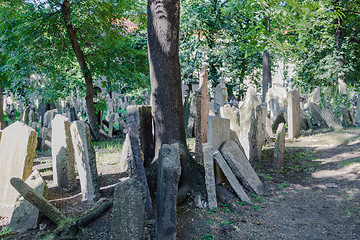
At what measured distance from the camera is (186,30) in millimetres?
19188

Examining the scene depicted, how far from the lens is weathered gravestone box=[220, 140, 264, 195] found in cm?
462

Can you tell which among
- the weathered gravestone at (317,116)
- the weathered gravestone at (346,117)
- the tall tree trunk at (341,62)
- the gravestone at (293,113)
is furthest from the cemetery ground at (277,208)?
the tall tree trunk at (341,62)

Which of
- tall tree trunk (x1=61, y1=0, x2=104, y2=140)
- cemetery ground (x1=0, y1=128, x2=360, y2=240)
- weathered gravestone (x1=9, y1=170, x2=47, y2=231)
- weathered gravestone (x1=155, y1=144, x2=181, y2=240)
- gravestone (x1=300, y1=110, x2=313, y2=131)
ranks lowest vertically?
cemetery ground (x1=0, y1=128, x2=360, y2=240)

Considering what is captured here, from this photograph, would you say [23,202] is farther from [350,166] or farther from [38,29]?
[38,29]

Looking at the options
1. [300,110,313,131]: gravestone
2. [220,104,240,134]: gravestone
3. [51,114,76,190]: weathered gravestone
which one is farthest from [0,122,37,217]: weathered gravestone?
[300,110,313,131]: gravestone

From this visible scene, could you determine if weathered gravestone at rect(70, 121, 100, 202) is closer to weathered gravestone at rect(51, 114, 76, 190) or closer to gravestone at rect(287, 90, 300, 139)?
weathered gravestone at rect(51, 114, 76, 190)

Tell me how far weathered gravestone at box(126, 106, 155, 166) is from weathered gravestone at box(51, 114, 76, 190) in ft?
4.04

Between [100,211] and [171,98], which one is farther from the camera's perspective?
[171,98]

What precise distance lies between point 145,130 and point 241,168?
185 cm

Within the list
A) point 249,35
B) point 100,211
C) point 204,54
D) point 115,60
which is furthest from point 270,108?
point 100,211

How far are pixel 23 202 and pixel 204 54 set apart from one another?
1804cm

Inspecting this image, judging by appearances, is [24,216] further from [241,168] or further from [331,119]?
[331,119]

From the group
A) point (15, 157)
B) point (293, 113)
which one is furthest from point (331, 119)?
point (15, 157)

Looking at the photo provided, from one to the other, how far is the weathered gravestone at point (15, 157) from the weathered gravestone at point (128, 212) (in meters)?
2.73
